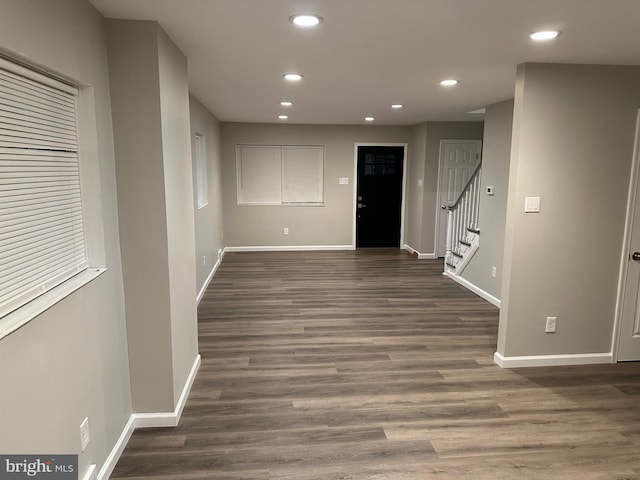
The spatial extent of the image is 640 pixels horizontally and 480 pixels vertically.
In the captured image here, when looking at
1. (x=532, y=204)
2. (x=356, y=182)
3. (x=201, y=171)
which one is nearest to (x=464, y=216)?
(x=356, y=182)

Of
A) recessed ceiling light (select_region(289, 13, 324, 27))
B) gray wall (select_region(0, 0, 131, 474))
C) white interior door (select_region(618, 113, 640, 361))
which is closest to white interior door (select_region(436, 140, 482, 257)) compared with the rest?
white interior door (select_region(618, 113, 640, 361))

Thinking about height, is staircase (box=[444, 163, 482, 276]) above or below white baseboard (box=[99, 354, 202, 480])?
above

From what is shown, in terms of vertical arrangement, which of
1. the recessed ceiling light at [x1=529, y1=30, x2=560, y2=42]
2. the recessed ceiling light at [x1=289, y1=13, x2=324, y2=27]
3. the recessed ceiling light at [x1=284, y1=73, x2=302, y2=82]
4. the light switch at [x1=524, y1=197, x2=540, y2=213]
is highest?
the recessed ceiling light at [x1=284, y1=73, x2=302, y2=82]

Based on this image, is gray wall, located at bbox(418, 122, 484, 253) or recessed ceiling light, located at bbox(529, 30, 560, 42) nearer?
recessed ceiling light, located at bbox(529, 30, 560, 42)

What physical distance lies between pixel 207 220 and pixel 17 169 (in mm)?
4404

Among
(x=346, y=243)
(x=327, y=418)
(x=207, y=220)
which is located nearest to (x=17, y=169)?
(x=327, y=418)

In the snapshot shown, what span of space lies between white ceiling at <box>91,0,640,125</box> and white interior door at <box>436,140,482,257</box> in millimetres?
2813

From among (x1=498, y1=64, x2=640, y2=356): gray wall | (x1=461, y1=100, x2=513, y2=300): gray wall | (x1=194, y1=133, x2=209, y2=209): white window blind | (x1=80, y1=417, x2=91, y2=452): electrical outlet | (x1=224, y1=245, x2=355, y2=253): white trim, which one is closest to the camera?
(x1=80, y1=417, x2=91, y2=452): electrical outlet

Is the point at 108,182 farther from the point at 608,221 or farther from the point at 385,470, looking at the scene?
the point at 608,221

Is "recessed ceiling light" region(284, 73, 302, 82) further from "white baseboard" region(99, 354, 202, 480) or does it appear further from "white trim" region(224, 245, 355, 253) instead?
"white trim" region(224, 245, 355, 253)

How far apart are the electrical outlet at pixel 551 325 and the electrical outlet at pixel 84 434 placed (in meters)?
3.25

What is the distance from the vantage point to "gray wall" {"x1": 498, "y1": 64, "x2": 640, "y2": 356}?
314 cm

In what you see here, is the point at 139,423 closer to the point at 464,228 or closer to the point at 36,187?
the point at 36,187

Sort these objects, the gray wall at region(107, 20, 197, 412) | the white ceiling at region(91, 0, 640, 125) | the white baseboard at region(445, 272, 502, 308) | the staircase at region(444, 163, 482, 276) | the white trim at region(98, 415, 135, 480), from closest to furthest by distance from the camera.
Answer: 1. the white ceiling at region(91, 0, 640, 125)
2. the white trim at region(98, 415, 135, 480)
3. the gray wall at region(107, 20, 197, 412)
4. the white baseboard at region(445, 272, 502, 308)
5. the staircase at region(444, 163, 482, 276)
